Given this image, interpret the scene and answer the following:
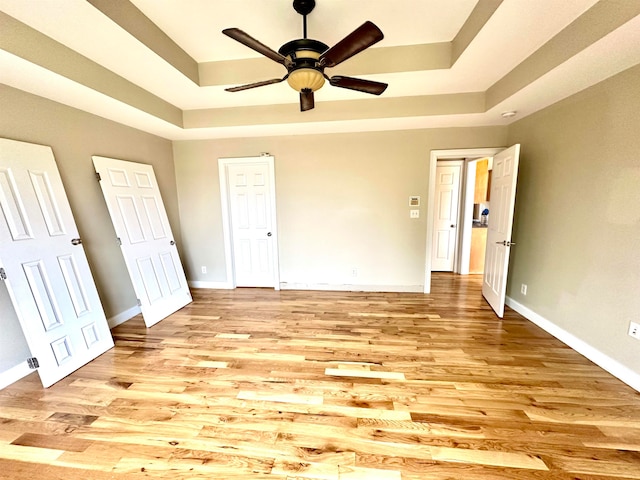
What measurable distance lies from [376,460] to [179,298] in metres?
3.19

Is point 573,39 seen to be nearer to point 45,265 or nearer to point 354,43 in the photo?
point 354,43

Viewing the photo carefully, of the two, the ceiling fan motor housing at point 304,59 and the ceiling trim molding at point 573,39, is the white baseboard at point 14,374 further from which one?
the ceiling trim molding at point 573,39

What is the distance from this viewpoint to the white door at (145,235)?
2.99 metres

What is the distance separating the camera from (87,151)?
280 centimetres

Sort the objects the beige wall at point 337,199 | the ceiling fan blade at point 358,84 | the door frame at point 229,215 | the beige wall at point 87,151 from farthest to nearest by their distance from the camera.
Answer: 1. the door frame at point 229,215
2. the beige wall at point 337,199
3. the beige wall at point 87,151
4. the ceiling fan blade at point 358,84

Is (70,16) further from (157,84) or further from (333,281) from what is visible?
(333,281)

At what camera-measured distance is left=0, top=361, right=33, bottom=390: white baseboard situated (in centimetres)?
208

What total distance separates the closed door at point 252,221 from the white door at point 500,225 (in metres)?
3.16

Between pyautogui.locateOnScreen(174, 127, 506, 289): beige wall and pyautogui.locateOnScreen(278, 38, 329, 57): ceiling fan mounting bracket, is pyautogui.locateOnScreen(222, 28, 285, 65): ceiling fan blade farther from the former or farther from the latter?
pyautogui.locateOnScreen(174, 127, 506, 289): beige wall

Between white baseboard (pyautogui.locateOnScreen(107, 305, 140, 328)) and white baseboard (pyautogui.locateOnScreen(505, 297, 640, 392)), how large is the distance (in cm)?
495

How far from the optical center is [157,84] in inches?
109

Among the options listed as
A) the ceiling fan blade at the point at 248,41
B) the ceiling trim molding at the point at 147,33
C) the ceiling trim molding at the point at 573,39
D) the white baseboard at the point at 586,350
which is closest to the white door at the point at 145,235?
the ceiling trim molding at the point at 147,33

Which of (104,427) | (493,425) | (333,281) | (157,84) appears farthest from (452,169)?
(104,427)

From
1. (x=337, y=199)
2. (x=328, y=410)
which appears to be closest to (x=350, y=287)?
(x=337, y=199)
